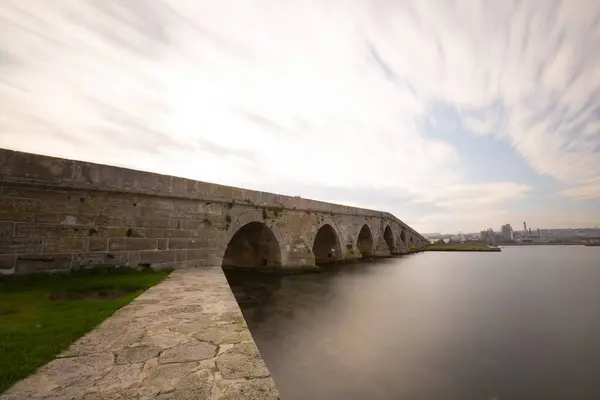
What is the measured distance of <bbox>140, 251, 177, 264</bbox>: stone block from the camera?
6.67 metres

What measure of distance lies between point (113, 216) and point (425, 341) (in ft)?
23.1

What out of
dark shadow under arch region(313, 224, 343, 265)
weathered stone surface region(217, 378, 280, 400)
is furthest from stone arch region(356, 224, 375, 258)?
weathered stone surface region(217, 378, 280, 400)

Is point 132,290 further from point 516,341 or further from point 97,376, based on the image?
point 516,341

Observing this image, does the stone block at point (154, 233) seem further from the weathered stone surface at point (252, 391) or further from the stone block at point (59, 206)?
the weathered stone surface at point (252, 391)

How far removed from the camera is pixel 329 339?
16.2 feet

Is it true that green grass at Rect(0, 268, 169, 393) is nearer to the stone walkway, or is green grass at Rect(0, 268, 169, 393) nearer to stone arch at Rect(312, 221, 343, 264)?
the stone walkway

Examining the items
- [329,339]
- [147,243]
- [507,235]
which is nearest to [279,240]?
[147,243]

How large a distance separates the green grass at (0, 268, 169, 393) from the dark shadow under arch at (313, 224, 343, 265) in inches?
450

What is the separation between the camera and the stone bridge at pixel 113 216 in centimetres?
512

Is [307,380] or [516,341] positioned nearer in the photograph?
[307,380]

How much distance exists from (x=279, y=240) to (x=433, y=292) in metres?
5.98

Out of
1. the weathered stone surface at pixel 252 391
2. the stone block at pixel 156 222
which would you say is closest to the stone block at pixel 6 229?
the stone block at pixel 156 222

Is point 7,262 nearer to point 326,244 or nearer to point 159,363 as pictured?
point 159,363

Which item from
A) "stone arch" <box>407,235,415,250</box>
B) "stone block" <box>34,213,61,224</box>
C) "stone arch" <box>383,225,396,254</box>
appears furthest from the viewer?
"stone arch" <box>407,235,415,250</box>
